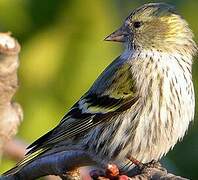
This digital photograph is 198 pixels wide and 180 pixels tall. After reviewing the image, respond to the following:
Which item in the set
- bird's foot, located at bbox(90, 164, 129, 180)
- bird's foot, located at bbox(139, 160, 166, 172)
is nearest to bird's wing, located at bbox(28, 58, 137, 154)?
bird's foot, located at bbox(139, 160, 166, 172)

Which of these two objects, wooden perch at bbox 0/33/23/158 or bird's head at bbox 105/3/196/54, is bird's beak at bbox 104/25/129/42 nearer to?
bird's head at bbox 105/3/196/54

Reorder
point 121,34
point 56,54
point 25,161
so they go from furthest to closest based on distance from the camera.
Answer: point 56,54 < point 121,34 < point 25,161

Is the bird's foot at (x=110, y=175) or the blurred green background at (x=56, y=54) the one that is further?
the blurred green background at (x=56, y=54)

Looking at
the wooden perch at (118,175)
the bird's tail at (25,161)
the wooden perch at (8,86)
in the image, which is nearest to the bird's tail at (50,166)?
the bird's tail at (25,161)

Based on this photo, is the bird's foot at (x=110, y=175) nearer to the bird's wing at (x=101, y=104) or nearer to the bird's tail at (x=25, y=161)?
the bird's tail at (x=25, y=161)

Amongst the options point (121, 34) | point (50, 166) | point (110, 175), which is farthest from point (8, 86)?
point (121, 34)

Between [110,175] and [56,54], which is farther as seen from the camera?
[56,54]

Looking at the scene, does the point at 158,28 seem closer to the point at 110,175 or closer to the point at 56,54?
the point at 56,54
